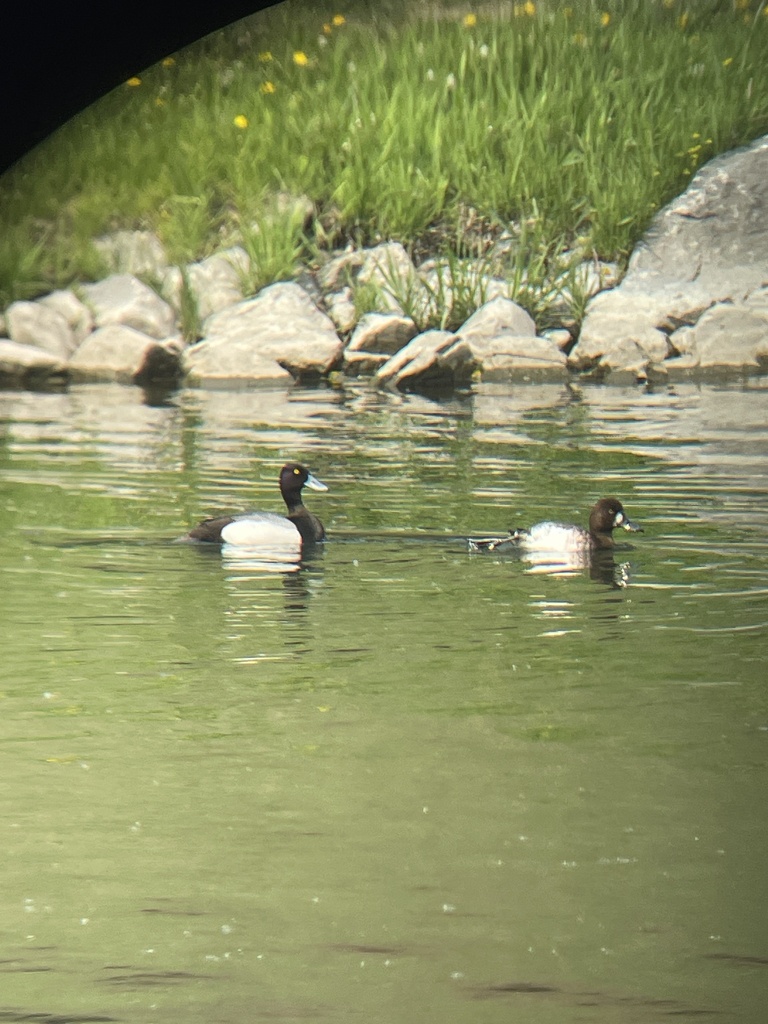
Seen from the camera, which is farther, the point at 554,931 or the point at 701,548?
the point at 701,548

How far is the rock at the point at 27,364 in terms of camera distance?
18.1 ft

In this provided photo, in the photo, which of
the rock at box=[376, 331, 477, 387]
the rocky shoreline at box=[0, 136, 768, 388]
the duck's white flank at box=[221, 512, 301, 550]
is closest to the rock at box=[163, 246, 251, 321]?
the rocky shoreline at box=[0, 136, 768, 388]

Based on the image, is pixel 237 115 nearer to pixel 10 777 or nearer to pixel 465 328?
pixel 465 328

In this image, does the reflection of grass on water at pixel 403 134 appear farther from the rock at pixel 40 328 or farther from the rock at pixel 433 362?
the rock at pixel 433 362

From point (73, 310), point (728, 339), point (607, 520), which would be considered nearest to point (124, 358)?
point (73, 310)

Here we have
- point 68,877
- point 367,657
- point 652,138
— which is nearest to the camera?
point 68,877

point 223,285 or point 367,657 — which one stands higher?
point 223,285

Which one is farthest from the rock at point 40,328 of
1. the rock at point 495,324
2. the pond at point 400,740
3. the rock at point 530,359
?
the rock at point 530,359

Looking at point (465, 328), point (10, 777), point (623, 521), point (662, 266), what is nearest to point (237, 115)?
point (465, 328)

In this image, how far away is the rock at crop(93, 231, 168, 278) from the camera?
210 inches

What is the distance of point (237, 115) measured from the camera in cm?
522

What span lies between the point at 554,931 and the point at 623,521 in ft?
6.51

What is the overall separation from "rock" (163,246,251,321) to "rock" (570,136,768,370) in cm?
107

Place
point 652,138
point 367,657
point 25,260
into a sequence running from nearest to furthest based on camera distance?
point 367,657
point 652,138
point 25,260
